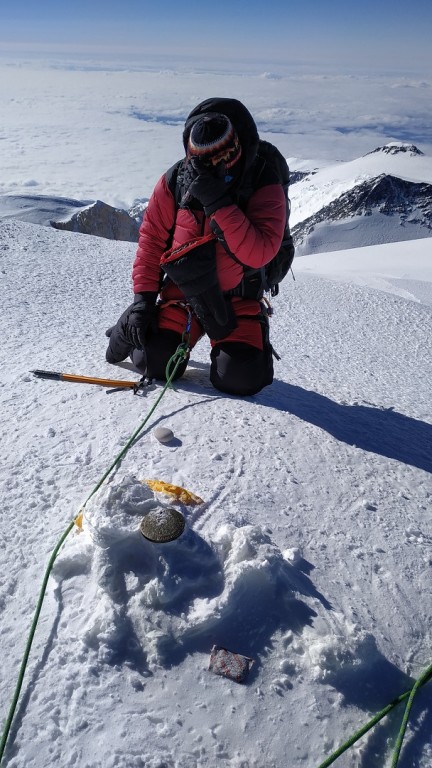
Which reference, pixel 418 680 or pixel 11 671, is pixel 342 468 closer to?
pixel 418 680

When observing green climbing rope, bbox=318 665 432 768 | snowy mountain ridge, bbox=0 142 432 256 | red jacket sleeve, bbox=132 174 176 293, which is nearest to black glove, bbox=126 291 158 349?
red jacket sleeve, bbox=132 174 176 293

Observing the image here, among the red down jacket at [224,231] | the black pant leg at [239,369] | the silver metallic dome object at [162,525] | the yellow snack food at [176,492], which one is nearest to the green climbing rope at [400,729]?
the silver metallic dome object at [162,525]

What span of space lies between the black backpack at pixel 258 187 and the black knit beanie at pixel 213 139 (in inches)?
8.8

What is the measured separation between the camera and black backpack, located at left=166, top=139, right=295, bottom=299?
8.95 feet

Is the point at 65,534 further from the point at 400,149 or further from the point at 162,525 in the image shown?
the point at 400,149

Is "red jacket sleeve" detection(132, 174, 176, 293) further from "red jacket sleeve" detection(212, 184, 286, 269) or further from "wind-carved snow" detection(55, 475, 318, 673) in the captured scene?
"wind-carved snow" detection(55, 475, 318, 673)

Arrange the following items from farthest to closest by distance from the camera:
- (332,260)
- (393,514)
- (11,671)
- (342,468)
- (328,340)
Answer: (332,260) < (328,340) < (342,468) < (393,514) < (11,671)

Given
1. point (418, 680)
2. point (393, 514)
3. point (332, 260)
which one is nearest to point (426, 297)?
point (393, 514)

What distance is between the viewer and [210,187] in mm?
2502

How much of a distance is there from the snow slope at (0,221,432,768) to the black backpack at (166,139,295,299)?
0.63 m

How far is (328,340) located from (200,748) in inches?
151

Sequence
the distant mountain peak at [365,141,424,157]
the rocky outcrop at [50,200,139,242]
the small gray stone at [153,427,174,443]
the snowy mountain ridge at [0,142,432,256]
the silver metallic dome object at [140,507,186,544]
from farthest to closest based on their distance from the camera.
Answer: the distant mountain peak at [365,141,424,157], the snowy mountain ridge at [0,142,432,256], the rocky outcrop at [50,200,139,242], the small gray stone at [153,427,174,443], the silver metallic dome object at [140,507,186,544]

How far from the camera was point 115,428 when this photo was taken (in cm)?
249

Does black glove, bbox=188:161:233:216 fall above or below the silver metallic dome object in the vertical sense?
above
